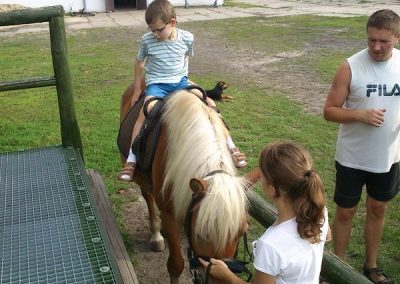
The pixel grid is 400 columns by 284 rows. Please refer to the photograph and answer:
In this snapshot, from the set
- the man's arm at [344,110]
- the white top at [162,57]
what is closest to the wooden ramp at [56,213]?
the white top at [162,57]

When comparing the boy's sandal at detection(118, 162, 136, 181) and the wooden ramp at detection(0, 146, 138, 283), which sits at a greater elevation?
the boy's sandal at detection(118, 162, 136, 181)

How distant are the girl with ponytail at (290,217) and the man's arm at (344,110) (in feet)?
Answer: 4.32

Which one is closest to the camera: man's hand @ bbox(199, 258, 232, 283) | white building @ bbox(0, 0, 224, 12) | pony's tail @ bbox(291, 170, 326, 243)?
pony's tail @ bbox(291, 170, 326, 243)

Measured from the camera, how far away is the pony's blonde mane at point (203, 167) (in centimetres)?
221

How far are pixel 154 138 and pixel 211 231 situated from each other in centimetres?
105

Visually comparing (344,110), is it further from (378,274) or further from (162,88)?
(162,88)

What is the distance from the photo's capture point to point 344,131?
3.25m

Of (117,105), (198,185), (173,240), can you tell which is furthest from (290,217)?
(117,105)

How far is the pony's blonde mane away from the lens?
221 centimetres

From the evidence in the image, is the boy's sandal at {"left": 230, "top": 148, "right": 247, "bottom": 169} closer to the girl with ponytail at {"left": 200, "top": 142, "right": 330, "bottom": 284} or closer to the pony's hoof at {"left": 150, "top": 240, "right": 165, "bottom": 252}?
the girl with ponytail at {"left": 200, "top": 142, "right": 330, "bottom": 284}

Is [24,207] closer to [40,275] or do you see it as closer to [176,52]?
[40,275]

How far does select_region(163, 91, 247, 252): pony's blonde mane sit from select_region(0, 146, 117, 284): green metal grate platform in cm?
53

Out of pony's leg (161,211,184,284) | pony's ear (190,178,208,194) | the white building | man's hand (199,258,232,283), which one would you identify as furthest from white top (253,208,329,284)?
the white building

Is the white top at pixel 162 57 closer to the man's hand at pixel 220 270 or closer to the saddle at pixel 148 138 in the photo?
the saddle at pixel 148 138
